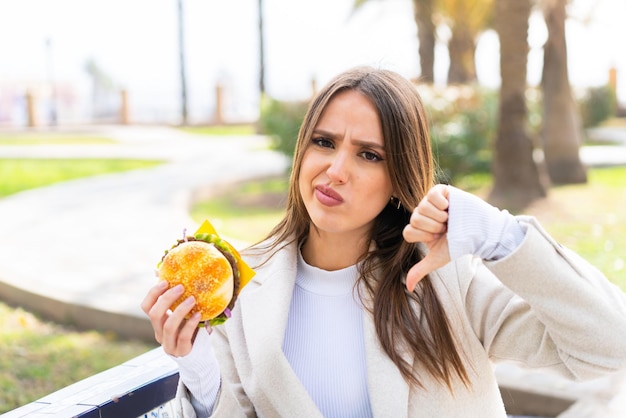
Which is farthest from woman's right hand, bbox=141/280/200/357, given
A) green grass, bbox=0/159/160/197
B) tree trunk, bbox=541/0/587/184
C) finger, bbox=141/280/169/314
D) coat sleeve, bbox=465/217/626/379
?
green grass, bbox=0/159/160/197

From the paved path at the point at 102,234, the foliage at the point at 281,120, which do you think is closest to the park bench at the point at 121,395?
the paved path at the point at 102,234

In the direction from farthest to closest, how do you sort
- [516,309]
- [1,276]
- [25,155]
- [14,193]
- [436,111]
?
[25,155] → [14,193] → [436,111] → [1,276] → [516,309]

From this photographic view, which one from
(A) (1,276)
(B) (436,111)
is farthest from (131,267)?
(B) (436,111)

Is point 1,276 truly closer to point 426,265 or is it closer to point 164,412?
point 164,412

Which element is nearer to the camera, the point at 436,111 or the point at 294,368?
the point at 294,368

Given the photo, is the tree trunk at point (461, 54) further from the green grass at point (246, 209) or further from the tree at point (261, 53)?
the tree at point (261, 53)

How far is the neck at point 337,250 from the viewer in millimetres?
2471

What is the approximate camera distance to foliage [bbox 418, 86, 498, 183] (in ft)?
42.1

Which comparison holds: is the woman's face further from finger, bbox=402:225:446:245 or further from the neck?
finger, bbox=402:225:446:245

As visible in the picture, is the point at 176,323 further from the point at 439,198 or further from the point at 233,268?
the point at 439,198

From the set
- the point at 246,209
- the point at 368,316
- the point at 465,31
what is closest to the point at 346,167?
the point at 368,316

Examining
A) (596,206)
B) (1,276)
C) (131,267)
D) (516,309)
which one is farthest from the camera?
(596,206)

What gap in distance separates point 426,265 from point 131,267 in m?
6.04

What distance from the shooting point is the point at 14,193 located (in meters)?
13.8
